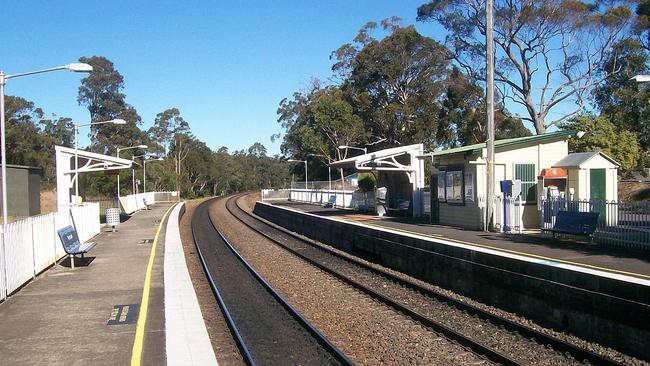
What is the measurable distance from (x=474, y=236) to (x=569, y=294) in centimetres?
1011

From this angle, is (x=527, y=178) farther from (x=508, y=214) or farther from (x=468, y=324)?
(x=468, y=324)

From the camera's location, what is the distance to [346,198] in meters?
43.4

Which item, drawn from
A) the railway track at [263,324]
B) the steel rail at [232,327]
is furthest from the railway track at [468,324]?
the steel rail at [232,327]

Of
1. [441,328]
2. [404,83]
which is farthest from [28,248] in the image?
[404,83]

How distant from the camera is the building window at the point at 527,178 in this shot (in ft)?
68.9

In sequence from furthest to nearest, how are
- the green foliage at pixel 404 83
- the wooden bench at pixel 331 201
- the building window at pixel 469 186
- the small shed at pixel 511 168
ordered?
the green foliage at pixel 404 83
the wooden bench at pixel 331 201
the building window at pixel 469 186
the small shed at pixel 511 168

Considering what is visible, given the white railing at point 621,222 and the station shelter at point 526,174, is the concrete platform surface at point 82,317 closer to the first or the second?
the white railing at point 621,222

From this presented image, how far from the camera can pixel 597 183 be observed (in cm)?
1933

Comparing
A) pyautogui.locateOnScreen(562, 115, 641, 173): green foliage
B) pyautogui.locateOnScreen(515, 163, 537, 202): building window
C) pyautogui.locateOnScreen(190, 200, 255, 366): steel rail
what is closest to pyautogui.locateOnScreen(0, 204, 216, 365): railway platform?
pyautogui.locateOnScreen(190, 200, 255, 366): steel rail

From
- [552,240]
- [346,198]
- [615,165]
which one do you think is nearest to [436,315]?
[552,240]

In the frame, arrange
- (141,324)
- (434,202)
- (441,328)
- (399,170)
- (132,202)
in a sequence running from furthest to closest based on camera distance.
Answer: (132,202)
(399,170)
(434,202)
(441,328)
(141,324)

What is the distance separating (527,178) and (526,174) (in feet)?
0.49

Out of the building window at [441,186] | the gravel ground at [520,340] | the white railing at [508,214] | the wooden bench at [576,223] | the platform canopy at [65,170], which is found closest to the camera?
the gravel ground at [520,340]

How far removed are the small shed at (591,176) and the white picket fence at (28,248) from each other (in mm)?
15174
